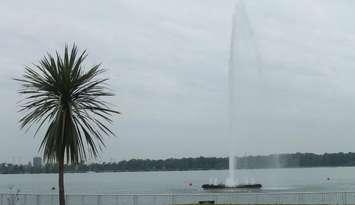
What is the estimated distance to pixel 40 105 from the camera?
2295cm

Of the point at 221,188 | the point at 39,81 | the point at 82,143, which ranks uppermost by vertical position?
the point at 39,81

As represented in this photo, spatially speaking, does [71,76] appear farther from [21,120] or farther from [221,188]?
[221,188]

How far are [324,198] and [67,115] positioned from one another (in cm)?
1865

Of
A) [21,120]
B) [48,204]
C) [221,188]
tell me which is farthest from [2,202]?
[221,188]

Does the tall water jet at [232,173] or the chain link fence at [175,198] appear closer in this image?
the chain link fence at [175,198]

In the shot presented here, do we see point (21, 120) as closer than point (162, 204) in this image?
Yes

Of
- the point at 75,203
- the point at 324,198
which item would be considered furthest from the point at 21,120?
the point at 324,198

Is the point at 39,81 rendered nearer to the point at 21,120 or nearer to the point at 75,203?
the point at 21,120

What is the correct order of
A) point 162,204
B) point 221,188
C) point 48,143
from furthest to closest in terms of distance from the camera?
point 221,188 → point 162,204 → point 48,143

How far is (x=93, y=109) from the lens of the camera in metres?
23.2

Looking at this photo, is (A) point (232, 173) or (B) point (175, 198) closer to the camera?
(B) point (175, 198)

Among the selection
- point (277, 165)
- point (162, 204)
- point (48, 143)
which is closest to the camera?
point (48, 143)

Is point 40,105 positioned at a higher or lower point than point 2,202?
higher

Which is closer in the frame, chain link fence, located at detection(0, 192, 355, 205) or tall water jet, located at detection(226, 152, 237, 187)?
chain link fence, located at detection(0, 192, 355, 205)
